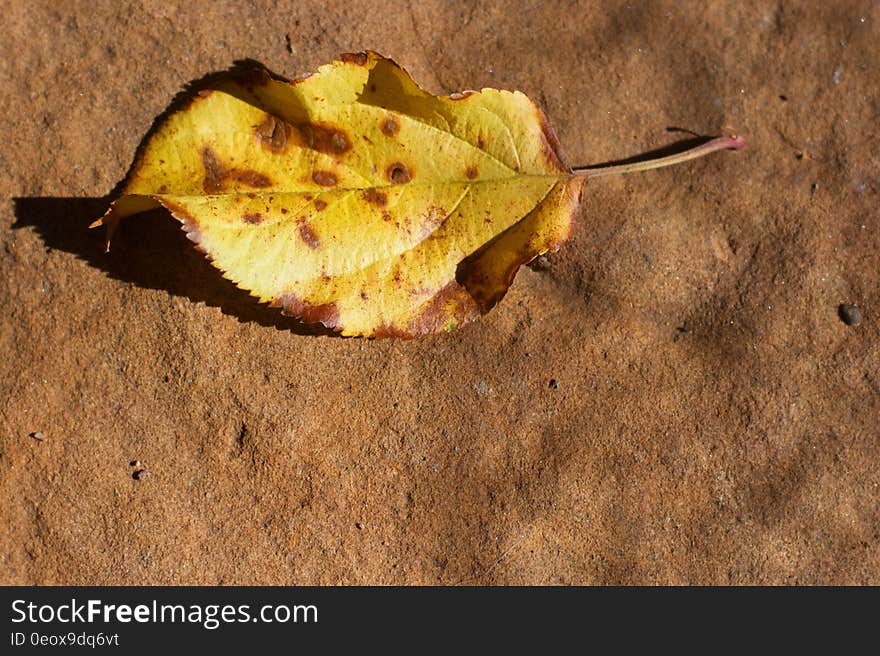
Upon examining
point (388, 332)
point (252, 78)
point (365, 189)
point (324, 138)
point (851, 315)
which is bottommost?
point (851, 315)

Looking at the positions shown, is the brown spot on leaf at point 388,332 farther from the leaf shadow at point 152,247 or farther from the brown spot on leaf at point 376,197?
Result: the brown spot on leaf at point 376,197

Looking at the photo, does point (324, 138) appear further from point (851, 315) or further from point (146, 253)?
point (851, 315)

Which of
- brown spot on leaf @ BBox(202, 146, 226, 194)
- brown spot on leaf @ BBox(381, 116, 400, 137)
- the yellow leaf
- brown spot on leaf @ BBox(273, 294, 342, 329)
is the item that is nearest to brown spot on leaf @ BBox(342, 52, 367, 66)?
the yellow leaf

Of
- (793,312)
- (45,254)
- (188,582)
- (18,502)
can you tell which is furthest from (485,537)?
(45,254)

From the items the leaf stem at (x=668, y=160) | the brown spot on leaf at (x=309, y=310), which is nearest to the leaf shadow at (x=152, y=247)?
the brown spot on leaf at (x=309, y=310)

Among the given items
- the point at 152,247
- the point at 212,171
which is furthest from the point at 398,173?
the point at 152,247

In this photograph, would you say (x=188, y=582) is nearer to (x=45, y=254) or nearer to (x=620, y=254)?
(x=45, y=254)
